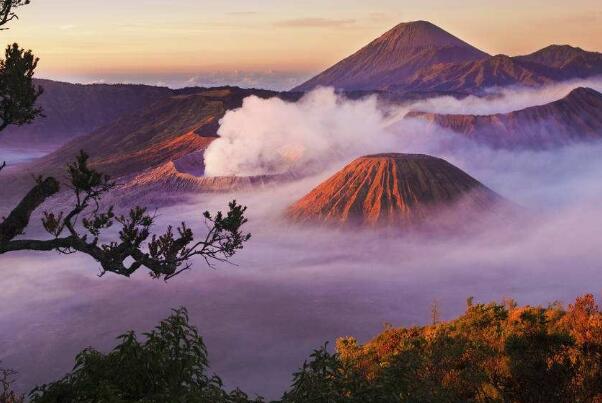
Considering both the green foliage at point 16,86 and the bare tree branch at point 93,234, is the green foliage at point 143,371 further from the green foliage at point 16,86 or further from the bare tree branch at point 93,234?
the green foliage at point 16,86

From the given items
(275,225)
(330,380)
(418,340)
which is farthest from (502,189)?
(330,380)

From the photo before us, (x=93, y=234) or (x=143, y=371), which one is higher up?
(x=93, y=234)

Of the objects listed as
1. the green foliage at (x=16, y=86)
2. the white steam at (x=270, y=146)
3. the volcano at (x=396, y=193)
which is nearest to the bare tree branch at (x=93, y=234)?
the green foliage at (x=16, y=86)

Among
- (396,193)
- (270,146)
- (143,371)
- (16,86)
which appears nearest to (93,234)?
(16,86)

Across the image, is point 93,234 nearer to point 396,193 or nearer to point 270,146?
point 396,193

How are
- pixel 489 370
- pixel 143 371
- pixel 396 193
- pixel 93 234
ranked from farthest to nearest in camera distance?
pixel 396 193 → pixel 93 234 → pixel 489 370 → pixel 143 371

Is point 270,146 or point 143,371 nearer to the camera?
point 143,371

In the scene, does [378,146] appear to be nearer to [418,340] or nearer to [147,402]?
[418,340]
